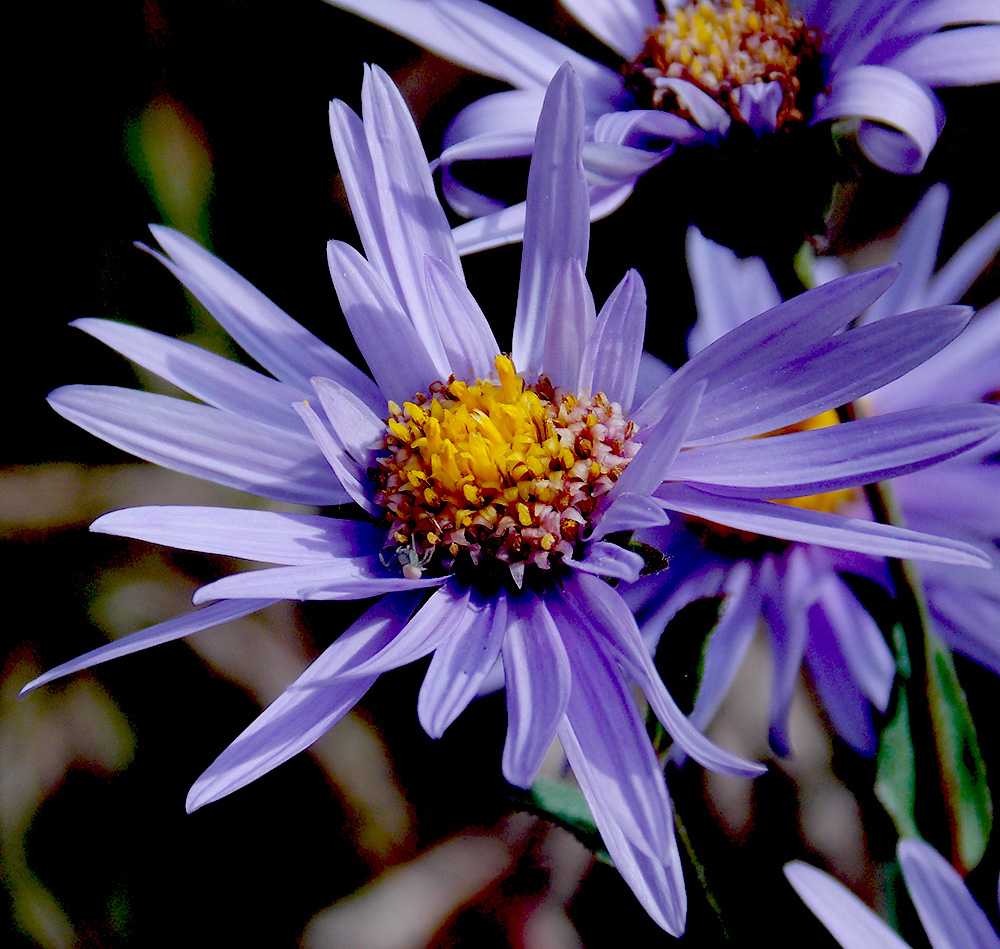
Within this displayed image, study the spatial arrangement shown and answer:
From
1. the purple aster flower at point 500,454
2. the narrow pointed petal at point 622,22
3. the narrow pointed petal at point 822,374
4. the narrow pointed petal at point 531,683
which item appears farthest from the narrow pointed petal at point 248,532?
the narrow pointed petal at point 622,22

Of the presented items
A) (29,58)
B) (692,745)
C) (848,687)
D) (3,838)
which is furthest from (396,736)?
(29,58)

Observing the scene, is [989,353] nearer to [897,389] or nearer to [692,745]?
[897,389]

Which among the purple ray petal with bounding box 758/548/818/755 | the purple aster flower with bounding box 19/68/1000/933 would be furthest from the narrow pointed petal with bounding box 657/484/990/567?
the purple ray petal with bounding box 758/548/818/755

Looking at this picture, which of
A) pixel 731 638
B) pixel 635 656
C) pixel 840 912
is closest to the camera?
pixel 635 656

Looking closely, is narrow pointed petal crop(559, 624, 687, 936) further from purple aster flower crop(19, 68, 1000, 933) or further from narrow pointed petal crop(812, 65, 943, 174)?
narrow pointed petal crop(812, 65, 943, 174)

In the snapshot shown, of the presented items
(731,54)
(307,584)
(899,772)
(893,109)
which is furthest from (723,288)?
(307,584)

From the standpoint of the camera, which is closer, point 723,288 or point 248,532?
point 248,532

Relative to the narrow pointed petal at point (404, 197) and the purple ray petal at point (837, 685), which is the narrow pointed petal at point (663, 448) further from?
the purple ray petal at point (837, 685)

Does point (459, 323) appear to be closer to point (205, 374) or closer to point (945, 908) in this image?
point (205, 374)
